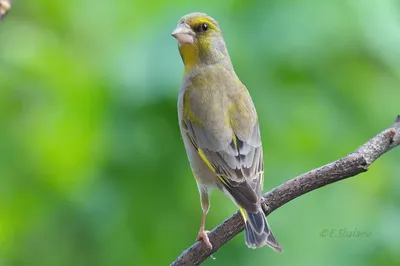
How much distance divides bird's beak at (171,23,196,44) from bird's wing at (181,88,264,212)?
0.30 metres

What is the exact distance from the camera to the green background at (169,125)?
3146 millimetres

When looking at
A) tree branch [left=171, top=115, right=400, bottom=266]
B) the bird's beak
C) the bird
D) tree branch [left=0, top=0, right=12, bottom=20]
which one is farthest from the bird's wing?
tree branch [left=0, top=0, right=12, bottom=20]

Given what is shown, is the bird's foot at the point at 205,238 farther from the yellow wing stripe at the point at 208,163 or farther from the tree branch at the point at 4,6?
the tree branch at the point at 4,6

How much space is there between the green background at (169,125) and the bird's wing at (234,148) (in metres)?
0.09

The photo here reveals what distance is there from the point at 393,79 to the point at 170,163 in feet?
3.42

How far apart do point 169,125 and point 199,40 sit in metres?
0.46

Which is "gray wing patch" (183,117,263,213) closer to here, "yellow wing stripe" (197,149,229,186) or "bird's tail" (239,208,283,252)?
"yellow wing stripe" (197,149,229,186)

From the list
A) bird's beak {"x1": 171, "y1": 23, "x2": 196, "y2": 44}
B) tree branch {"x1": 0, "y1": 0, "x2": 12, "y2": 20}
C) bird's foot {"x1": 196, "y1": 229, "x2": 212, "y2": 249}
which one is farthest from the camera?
bird's beak {"x1": 171, "y1": 23, "x2": 196, "y2": 44}

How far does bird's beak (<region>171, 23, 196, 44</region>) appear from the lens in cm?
311

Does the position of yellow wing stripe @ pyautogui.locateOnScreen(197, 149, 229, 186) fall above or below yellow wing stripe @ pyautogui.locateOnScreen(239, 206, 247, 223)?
above

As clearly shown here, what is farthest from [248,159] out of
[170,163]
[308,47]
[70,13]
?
[70,13]

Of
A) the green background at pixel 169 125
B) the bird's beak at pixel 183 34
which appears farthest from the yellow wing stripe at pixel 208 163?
the bird's beak at pixel 183 34

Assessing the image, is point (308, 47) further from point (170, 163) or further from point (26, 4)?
point (26, 4)

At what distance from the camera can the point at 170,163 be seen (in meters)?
3.19
